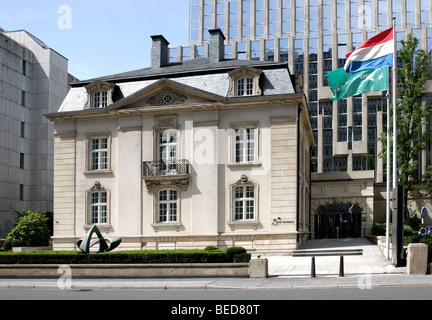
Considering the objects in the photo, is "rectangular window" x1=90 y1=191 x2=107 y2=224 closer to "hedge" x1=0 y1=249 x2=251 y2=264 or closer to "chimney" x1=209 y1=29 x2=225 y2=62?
"hedge" x1=0 y1=249 x2=251 y2=264

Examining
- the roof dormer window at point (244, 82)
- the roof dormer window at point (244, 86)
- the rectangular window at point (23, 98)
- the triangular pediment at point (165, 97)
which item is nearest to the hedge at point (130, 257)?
the triangular pediment at point (165, 97)

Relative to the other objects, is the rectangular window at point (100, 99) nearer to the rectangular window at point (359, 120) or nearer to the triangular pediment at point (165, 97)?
the triangular pediment at point (165, 97)

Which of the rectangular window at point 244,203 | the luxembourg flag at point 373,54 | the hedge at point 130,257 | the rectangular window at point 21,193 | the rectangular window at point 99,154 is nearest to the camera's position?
the hedge at point 130,257

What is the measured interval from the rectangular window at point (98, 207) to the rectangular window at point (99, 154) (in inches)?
69.3

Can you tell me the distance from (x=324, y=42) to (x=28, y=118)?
126 feet

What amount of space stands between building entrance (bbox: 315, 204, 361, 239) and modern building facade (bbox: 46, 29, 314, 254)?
14.4 meters

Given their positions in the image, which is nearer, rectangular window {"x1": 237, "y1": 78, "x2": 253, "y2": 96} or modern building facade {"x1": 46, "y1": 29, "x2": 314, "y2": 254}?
modern building facade {"x1": 46, "y1": 29, "x2": 314, "y2": 254}

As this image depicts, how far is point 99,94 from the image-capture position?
A: 37.3m

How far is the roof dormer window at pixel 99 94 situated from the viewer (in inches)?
1447

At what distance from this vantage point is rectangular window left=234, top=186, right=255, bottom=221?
33.7 m

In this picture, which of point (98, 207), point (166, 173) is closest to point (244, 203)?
→ point (166, 173)

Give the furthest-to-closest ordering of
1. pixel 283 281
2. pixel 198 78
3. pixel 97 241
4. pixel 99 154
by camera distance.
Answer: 1. pixel 99 154
2. pixel 198 78
3. pixel 97 241
4. pixel 283 281

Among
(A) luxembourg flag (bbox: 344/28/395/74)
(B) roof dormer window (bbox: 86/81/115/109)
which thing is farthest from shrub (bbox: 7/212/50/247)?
(A) luxembourg flag (bbox: 344/28/395/74)

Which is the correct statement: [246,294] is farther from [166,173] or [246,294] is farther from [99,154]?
[99,154]
